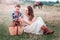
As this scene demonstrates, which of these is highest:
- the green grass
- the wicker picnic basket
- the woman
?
the woman

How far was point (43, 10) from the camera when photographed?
149cm

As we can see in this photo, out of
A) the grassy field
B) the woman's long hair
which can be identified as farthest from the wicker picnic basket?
the woman's long hair

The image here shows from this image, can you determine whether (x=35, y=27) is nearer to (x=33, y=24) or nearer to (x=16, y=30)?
(x=33, y=24)

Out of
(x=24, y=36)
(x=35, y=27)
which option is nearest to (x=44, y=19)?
(x=35, y=27)

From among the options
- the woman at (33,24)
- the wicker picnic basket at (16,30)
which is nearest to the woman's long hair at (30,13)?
the woman at (33,24)

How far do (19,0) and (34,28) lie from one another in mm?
312

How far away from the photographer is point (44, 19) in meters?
1.48

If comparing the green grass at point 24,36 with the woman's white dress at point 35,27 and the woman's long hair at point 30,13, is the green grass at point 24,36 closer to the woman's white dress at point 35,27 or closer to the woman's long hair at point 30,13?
the woman's white dress at point 35,27

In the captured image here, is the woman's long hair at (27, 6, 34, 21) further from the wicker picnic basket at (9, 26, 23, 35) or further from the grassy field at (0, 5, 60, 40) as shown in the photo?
the wicker picnic basket at (9, 26, 23, 35)

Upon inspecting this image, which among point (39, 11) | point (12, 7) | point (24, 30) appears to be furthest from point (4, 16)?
point (39, 11)

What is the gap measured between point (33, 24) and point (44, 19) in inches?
4.8

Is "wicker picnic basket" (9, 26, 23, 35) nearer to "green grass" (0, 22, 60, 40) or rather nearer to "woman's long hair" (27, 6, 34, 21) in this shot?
"green grass" (0, 22, 60, 40)

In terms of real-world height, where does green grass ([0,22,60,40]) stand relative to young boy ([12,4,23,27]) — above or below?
below

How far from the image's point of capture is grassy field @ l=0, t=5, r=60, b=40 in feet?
4.76
